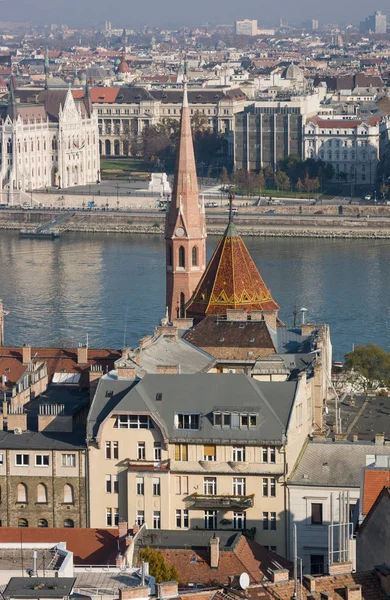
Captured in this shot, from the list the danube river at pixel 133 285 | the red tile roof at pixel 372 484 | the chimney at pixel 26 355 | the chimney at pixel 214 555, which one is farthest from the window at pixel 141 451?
the danube river at pixel 133 285

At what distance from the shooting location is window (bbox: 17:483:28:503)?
14.2 metres

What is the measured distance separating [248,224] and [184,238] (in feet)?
81.4

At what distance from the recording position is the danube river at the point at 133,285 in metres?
29.5

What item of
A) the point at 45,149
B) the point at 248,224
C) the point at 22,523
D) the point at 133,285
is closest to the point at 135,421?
the point at 22,523

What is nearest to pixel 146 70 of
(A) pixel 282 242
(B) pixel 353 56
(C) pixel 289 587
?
(B) pixel 353 56

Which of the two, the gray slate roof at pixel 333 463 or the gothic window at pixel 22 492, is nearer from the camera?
the gray slate roof at pixel 333 463

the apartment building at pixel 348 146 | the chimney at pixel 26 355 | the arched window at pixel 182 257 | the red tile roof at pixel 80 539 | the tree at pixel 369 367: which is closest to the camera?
the red tile roof at pixel 80 539

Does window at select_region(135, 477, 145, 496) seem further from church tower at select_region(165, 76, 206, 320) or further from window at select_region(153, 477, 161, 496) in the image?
church tower at select_region(165, 76, 206, 320)

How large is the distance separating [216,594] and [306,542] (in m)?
4.08

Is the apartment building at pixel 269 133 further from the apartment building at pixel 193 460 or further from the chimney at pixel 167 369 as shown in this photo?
the apartment building at pixel 193 460

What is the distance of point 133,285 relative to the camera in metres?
36.4

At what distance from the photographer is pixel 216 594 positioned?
955 centimetres

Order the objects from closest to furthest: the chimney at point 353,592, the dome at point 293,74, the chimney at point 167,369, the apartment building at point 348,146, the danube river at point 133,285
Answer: the chimney at point 353,592, the chimney at point 167,369, the danube river at point 133,285, the apartment building at point 348,146, the dome at point 293,74

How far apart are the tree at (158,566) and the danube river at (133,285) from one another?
47.8 feet
